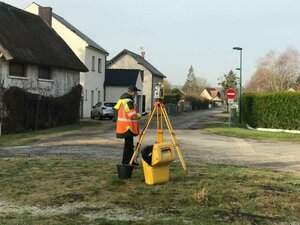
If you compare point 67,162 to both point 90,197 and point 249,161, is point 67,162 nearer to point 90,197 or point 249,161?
point 90,197

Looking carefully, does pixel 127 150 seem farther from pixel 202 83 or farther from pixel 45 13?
pixel 202 83

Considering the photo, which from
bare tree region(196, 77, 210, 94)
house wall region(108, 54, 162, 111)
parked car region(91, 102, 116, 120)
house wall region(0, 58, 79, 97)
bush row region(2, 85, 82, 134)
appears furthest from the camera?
bare tree region(196, 77, 210, 94)

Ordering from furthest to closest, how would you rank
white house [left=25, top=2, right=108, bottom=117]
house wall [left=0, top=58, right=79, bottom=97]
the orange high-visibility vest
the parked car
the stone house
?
white house [left=25, top=2, right=108, bottom=117], the parked car, the stone house, house wall [left=0, top=58, right=79, bottom=97], the orange high-visibility vest

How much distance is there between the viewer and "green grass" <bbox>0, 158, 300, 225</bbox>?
265 inches

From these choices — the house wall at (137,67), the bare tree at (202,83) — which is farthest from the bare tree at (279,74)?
the bare tree at (202,83)

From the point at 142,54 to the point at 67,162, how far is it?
211 ft

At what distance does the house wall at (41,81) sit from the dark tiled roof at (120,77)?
14510 mm

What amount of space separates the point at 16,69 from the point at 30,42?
9.51ft

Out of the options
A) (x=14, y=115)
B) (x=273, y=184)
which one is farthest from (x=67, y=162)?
(x=14, y=115)

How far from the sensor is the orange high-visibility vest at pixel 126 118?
9.64 meters

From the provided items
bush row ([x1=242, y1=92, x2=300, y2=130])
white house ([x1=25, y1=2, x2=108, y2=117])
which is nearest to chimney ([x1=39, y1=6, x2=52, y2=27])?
white house ([x1=25, y1=2, x2=108, y2=117])

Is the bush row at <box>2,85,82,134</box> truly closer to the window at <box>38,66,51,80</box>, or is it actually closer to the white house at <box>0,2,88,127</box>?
the white house at <box>0,2,88,127</box>

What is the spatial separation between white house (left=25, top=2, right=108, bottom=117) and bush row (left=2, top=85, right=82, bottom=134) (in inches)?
308

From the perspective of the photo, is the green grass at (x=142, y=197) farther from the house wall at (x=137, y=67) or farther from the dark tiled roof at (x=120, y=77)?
the house wall at (x=137, y=67)
